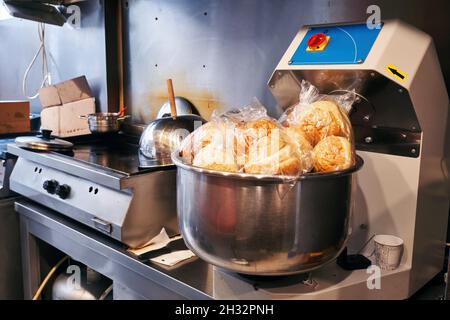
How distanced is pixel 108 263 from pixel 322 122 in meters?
0.85

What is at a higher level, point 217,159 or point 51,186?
point 217,159

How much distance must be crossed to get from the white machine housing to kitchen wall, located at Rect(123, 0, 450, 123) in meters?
0.20

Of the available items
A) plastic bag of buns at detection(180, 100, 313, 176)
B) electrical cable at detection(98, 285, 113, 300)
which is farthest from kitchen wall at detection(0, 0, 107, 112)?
plastic bag of buns at detection(180, 100, 313, 176)

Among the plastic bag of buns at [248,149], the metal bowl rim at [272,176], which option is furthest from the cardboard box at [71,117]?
the metal bowl rim at [272,176]

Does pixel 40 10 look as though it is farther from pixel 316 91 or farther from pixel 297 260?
pixel 297 260

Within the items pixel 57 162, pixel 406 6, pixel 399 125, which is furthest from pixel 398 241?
pixel 57 162

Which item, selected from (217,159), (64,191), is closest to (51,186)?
(64,191)

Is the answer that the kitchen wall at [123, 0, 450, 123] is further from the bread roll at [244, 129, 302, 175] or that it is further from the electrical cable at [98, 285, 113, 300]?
the electrical cable at [98, 285, 113, 300]

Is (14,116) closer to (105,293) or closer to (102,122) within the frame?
(102,122)

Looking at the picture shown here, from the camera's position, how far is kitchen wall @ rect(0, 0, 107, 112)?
7.45 ft

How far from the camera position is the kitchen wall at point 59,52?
2270mm

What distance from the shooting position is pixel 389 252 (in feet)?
3.54

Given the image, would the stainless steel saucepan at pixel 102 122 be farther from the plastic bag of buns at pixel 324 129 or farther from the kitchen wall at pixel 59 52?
the plastic bag of buns at pixel 324 129

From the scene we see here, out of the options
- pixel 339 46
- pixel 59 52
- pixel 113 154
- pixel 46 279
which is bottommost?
pixel 46 279
